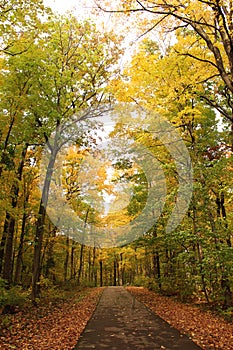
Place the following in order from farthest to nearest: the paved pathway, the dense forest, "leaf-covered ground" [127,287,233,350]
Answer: the dense forest, "leaf-covered ground" [127,287,233,350], the paved pathway

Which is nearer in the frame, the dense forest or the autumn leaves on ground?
the autumn leaves on ground

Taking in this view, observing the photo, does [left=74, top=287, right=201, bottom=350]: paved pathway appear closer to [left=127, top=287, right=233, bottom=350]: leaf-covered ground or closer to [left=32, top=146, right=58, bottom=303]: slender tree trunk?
[left=127, top=287, right=233, bottom=350]: leaf-covered ground

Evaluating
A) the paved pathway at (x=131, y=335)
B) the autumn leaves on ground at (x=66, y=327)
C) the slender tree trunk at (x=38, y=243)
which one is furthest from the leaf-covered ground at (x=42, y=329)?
the slender tree trunk at (x=38, y=243)

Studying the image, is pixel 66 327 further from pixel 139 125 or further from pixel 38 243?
pixel 139 125

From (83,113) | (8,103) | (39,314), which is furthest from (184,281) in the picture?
(8,103)

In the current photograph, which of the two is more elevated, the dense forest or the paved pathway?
the dense forest

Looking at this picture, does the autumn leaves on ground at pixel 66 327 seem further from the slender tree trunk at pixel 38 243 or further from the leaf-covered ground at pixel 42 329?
the slender tree trunk at pixel 38 243

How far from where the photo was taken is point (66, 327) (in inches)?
299

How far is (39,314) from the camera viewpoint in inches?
365

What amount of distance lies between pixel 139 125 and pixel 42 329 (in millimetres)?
8719

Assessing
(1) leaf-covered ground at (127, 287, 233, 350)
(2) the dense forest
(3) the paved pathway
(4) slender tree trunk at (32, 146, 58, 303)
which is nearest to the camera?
(3) the paved pathway

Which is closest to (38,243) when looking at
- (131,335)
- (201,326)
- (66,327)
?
(66,327)

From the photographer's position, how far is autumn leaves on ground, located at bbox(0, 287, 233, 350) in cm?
581

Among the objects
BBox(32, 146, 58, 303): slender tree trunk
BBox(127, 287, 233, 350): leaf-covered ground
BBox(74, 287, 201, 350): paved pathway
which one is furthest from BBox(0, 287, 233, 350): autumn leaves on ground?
BBox(32, 146, 58, 303): slender tree trunk
